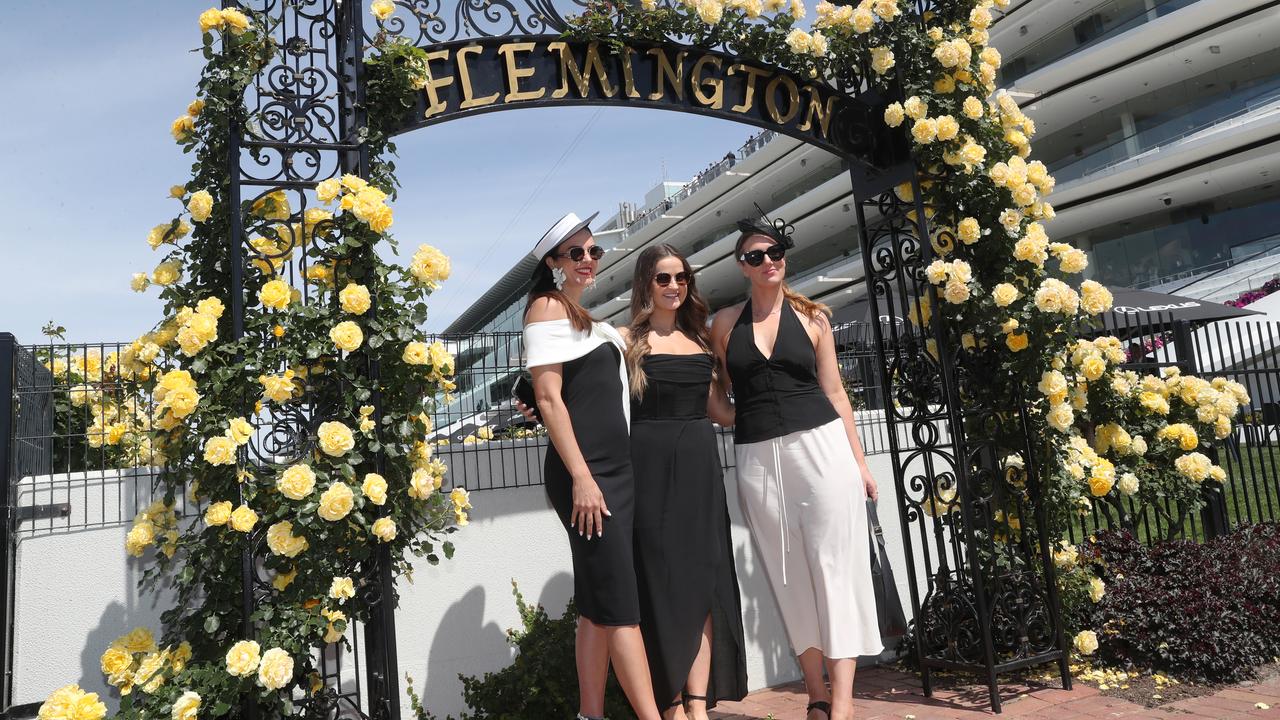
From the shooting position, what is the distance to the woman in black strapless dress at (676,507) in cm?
346

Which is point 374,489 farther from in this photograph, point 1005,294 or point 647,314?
point 1005,294

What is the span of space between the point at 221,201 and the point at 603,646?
2.56 metres

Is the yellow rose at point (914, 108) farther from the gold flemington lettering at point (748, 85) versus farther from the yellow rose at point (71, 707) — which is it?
the yellow rose at point (71, 707)

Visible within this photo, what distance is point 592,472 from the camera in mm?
3418

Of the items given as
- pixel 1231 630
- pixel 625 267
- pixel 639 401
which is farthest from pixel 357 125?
pixel 625 267

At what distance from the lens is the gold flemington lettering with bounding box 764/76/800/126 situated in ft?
16.1

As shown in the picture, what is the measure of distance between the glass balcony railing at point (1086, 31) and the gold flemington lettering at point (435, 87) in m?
27.8

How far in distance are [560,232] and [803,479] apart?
1568 mm

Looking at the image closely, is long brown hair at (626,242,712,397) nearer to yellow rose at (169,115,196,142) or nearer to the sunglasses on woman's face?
the sunglasses on woman's face

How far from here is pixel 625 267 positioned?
5403 cm

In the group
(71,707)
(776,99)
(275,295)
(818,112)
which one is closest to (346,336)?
(275,295)

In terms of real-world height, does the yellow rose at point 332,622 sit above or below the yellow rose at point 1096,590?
above

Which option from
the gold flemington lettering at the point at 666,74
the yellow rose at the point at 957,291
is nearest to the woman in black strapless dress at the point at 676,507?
the gold flemington lettering at the point at 666,74

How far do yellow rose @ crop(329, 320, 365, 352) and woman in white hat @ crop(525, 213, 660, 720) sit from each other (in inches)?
27.7
